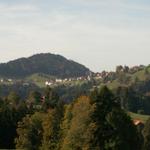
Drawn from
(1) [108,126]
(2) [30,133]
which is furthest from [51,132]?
(1) [108,126]

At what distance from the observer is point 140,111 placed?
19975 cm

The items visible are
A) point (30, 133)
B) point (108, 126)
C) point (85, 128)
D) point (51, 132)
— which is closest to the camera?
point (85, 128)

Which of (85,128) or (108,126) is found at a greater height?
(108,126)

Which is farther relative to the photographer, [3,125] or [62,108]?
[3,125]

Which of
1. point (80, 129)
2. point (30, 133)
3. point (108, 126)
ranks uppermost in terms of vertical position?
point (108, 126)

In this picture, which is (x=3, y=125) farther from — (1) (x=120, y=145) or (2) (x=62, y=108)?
(1) (x=120, y=145)

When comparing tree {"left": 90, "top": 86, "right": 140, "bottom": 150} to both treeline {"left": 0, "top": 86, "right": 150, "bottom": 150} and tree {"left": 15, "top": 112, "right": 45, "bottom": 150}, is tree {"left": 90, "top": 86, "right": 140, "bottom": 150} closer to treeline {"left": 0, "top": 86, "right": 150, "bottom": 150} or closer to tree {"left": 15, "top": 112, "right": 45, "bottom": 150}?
treeline {"left": 0, "top": 86, "right": 150, "bottom": 150}

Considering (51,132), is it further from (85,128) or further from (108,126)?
(108,126)

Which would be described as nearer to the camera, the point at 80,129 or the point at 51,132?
the point at 80,129

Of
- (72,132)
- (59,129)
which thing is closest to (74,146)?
(72,132)

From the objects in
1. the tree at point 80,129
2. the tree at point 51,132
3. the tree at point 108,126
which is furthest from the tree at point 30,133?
the tree at point 108,126

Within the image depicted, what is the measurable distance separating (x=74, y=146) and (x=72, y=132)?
6.80 feet

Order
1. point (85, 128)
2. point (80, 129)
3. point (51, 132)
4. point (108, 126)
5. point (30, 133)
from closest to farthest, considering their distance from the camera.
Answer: point (85, 128) < point (108, 126) < point (80, 129) < point (51, 132) < point (30, 133)

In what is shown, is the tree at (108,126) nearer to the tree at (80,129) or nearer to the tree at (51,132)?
the tree at (80,129)
